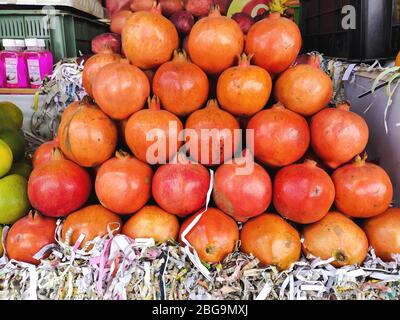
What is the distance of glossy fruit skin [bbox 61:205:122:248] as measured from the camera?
0.93 metres

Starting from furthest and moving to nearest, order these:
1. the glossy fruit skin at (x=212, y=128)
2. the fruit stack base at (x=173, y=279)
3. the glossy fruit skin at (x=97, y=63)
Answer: the glossy fruit skin at (x=97, y=63) < the glossy fruit skin at (x=212, y=128) < the fruit stack base at (x=173, y=279)

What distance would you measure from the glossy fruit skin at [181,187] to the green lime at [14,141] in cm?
68

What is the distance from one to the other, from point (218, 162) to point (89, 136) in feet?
1.16

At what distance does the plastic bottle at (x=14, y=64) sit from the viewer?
6.38ft

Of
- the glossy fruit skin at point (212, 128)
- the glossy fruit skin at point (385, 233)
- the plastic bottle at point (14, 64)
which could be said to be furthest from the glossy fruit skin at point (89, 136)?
the plastic bottle at point (14, 64)

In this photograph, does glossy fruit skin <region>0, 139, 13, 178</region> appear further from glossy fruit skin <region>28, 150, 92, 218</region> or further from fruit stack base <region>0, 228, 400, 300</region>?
fruit stack base <region>0, 228, 400, 300</region>

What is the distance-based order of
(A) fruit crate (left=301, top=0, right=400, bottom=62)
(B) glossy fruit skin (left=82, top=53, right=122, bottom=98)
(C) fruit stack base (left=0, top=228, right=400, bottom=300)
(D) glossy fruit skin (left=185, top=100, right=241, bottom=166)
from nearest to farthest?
(C) fruit stack base (left=0, top=228, right=400, bottom=300), (D) glossy fruit skin (left=185, top=100, right=241, bottom=166), (B) glossy fruit skin (left=82, top=53, right=122, bottom=98), (A) fruit crate (left=301, top=0, right=400, bottom=62)

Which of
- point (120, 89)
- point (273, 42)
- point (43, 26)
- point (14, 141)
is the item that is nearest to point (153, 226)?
point (120, 89)

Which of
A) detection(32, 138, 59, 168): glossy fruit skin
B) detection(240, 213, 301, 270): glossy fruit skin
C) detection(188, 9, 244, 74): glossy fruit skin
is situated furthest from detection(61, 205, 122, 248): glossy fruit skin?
detection(188, 9, 244, 74): glossy fruit skin

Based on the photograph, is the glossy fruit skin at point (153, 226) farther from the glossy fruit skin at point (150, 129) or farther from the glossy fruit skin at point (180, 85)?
the glossy fruit skin at point (180, 85)

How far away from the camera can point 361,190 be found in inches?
36.0

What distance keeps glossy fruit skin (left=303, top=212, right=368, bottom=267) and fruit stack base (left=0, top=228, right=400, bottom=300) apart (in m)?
0.03
